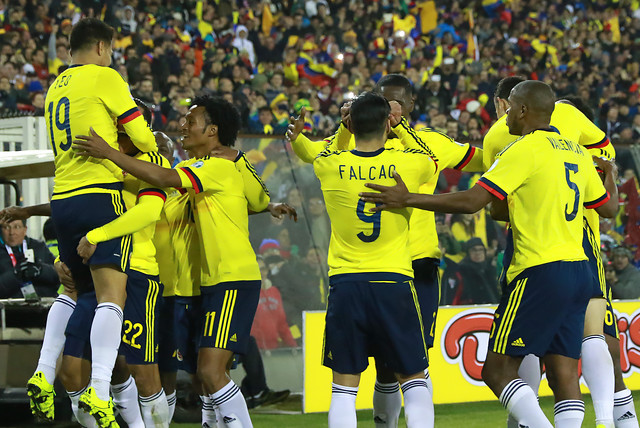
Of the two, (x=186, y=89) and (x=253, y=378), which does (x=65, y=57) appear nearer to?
(x=186, y=89)

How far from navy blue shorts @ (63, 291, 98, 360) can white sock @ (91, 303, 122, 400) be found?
231 mm

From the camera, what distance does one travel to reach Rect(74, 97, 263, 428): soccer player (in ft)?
17.2

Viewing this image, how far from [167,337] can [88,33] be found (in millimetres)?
1993

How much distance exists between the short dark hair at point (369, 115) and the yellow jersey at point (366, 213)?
115 mm

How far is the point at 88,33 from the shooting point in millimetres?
5262

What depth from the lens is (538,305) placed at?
4.70 m

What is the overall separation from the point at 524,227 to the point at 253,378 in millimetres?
4227

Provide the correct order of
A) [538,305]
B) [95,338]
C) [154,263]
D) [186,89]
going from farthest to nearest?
[186,89]
[154,263]
[95,338]
[538,305]

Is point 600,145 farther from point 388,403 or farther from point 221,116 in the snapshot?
point 221,116

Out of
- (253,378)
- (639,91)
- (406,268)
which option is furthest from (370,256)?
(639,91)

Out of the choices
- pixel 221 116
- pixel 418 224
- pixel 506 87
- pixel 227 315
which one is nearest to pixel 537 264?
pixel 418 224

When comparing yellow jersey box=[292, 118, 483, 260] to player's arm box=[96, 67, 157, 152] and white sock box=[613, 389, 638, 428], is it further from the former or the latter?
white sock box=[613, 389, 638, 428]

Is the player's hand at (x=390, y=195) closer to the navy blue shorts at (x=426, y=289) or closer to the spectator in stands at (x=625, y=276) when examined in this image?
the navy blue shorts at (x=426, y=289)

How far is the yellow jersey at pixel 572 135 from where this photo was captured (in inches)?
224
